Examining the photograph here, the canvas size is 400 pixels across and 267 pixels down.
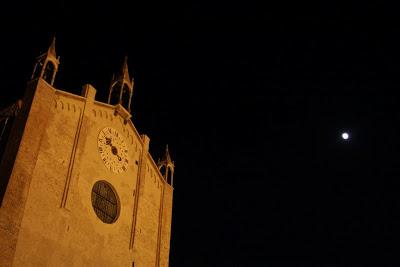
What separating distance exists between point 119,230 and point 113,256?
1.54m

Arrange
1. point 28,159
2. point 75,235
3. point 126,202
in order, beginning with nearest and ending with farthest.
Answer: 1. point 28,159
2. point 75,235
3. point 126,202

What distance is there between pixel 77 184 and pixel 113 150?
3.83m

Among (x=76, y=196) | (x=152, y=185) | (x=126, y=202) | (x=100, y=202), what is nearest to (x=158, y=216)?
(x=152, y=185)

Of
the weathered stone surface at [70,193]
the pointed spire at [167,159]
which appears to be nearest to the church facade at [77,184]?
the weathered stone surface at [70,193]

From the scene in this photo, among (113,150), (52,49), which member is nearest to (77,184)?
(113,150)

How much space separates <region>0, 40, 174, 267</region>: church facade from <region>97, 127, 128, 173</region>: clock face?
0.06 meters

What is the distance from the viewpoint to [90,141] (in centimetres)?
2302

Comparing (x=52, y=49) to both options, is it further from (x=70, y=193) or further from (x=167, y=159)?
(x=167, y=159)

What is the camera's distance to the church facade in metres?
17.7

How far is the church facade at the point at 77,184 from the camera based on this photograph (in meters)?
17.7

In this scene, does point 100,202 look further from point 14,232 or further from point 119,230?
point 14,232

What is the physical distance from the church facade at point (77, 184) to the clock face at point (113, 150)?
2.2 inches

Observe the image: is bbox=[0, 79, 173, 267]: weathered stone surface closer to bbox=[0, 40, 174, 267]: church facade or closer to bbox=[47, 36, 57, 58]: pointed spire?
bbox=[0, 40, 174, 267]: church facade

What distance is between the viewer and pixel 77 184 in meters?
21.0
